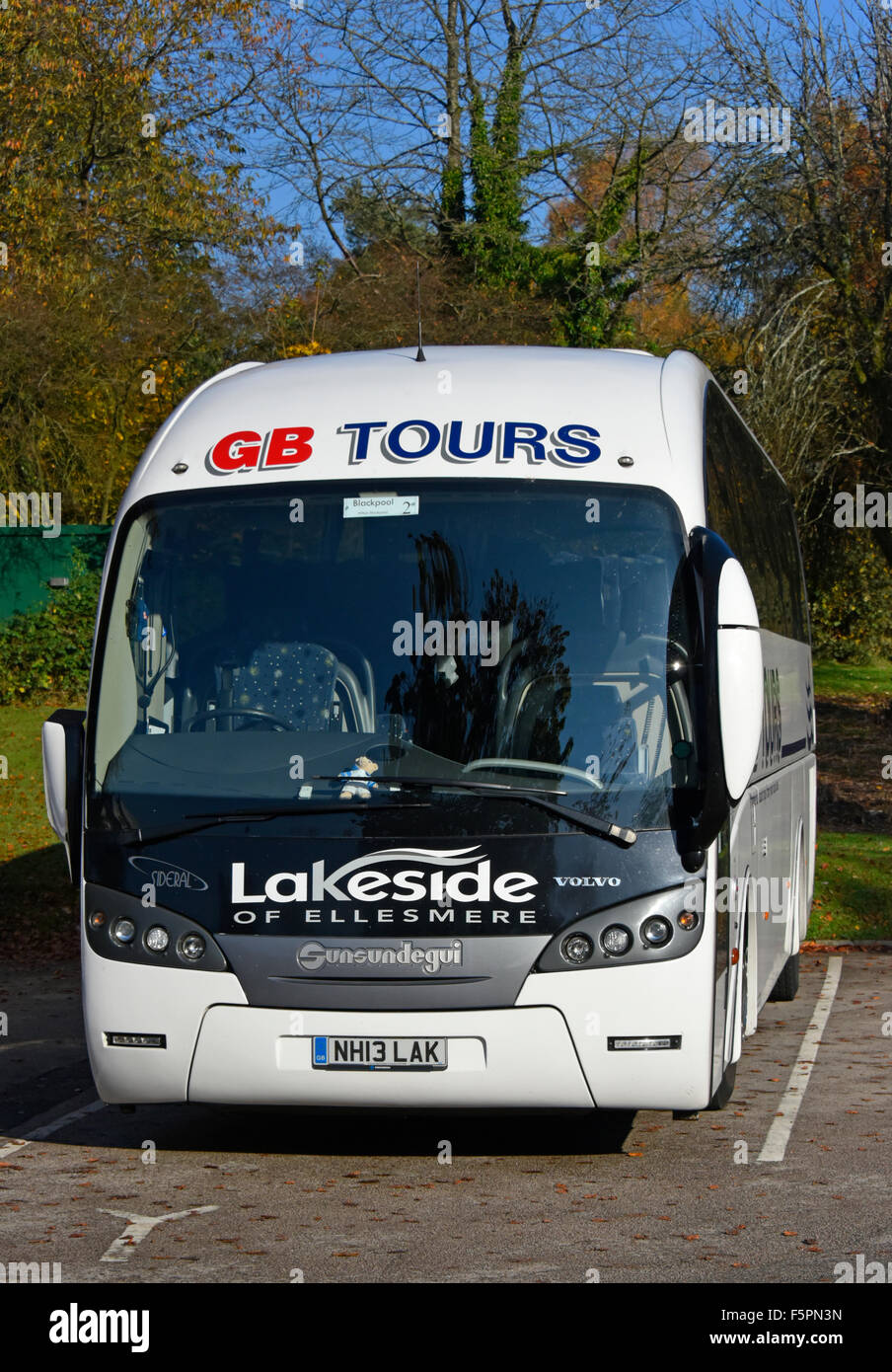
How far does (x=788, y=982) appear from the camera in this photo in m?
11.4

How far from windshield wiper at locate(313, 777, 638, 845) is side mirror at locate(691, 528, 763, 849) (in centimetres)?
32

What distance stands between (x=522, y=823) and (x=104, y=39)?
920 inches

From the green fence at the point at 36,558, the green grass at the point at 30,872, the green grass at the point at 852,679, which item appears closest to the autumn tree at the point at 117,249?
the green fence at the point at 36,558

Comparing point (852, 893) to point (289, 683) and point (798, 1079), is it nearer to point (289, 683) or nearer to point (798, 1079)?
point (798, 1079)

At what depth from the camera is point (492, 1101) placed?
21.6 ft

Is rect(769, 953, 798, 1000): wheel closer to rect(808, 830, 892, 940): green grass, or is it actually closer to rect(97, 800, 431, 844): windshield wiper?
rect(808, 830, 892, 940): green grass

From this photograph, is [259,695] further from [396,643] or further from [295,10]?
[295,10]

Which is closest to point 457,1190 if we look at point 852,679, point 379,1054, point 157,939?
point 379,1054

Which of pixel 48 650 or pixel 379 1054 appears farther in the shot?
pixel 48 650

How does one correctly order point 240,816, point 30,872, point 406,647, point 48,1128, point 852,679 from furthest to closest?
point 852,679, point 30,872, point 48,1128, point 406,647, point 240,816

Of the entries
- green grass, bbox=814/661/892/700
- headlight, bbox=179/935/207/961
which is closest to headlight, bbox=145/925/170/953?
headlight, bbox=179/935/207/961

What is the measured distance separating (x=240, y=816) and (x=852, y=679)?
88.2ft

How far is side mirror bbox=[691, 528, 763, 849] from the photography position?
6621 mm

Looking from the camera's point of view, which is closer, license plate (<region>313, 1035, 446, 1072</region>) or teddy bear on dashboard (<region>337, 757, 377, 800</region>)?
license plate (<region>313, 1035, 446, 1072</region>)
